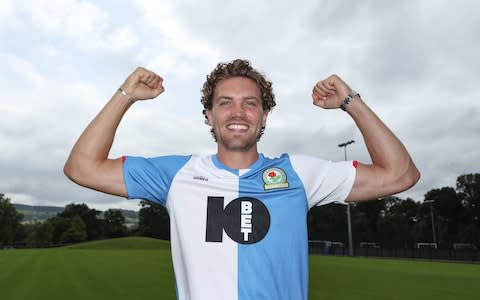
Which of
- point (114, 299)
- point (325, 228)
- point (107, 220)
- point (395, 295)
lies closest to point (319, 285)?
point (395, 295)

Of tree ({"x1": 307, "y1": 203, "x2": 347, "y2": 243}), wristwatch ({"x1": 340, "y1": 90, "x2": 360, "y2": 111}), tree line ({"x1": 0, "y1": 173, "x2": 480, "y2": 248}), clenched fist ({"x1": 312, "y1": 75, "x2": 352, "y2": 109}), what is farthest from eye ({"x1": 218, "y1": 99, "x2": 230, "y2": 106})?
tree ({"x1": 307, "y1": 203, "x2": 347, "y2": 243})

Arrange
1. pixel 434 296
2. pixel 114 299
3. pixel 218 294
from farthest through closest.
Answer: pixel 434 296
pixel 114 299
pixel 218 294

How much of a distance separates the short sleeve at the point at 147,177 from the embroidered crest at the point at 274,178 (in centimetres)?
60

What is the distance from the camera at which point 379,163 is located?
328 cm

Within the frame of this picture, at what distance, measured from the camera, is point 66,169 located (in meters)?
3.14

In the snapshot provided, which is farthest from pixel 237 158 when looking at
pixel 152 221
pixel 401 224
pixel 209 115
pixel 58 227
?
pixel 58 227

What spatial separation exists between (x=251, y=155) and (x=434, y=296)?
45.8 feet

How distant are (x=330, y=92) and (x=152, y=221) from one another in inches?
4475

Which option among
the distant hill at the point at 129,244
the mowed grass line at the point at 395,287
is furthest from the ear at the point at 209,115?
the distant hill at the point at 129,244

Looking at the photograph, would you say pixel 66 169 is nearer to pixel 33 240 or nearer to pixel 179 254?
pixel 179 254

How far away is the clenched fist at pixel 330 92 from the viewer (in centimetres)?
342

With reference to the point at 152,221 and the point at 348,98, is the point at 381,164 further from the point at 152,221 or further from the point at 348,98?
the point at 152,221

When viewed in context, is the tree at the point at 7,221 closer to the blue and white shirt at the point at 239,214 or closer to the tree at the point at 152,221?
the tree at the point at 152,221

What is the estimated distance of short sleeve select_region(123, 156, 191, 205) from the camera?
3.16 meters
